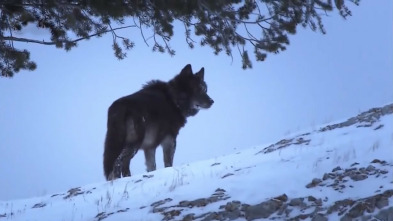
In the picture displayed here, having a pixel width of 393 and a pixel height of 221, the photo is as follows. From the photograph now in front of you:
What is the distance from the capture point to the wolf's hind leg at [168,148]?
11.0 metres

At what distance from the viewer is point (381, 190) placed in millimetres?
4898

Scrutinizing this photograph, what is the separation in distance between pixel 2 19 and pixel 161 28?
1808mm

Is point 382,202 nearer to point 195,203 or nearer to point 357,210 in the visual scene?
point 357,210

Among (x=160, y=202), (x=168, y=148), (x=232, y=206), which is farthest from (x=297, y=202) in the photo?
(x=168, y=148)

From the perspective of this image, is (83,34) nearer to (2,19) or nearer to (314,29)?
(2,19)

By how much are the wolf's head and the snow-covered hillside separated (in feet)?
10.5

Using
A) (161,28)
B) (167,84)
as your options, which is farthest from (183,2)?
(167,84)

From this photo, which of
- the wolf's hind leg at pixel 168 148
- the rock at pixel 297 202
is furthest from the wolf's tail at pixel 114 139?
the rock at pixel 297 202

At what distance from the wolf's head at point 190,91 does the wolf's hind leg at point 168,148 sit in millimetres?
941

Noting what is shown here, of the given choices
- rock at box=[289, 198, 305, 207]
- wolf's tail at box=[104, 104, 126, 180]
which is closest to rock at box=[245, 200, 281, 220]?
rock at box=[289, 198, 305, 207]

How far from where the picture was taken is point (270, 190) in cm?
551

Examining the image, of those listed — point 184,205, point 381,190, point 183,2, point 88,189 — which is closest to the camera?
point 381,190

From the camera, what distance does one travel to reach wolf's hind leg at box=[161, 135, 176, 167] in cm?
1102

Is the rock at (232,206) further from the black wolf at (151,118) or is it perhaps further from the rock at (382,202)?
the black wolf at (151,118)
